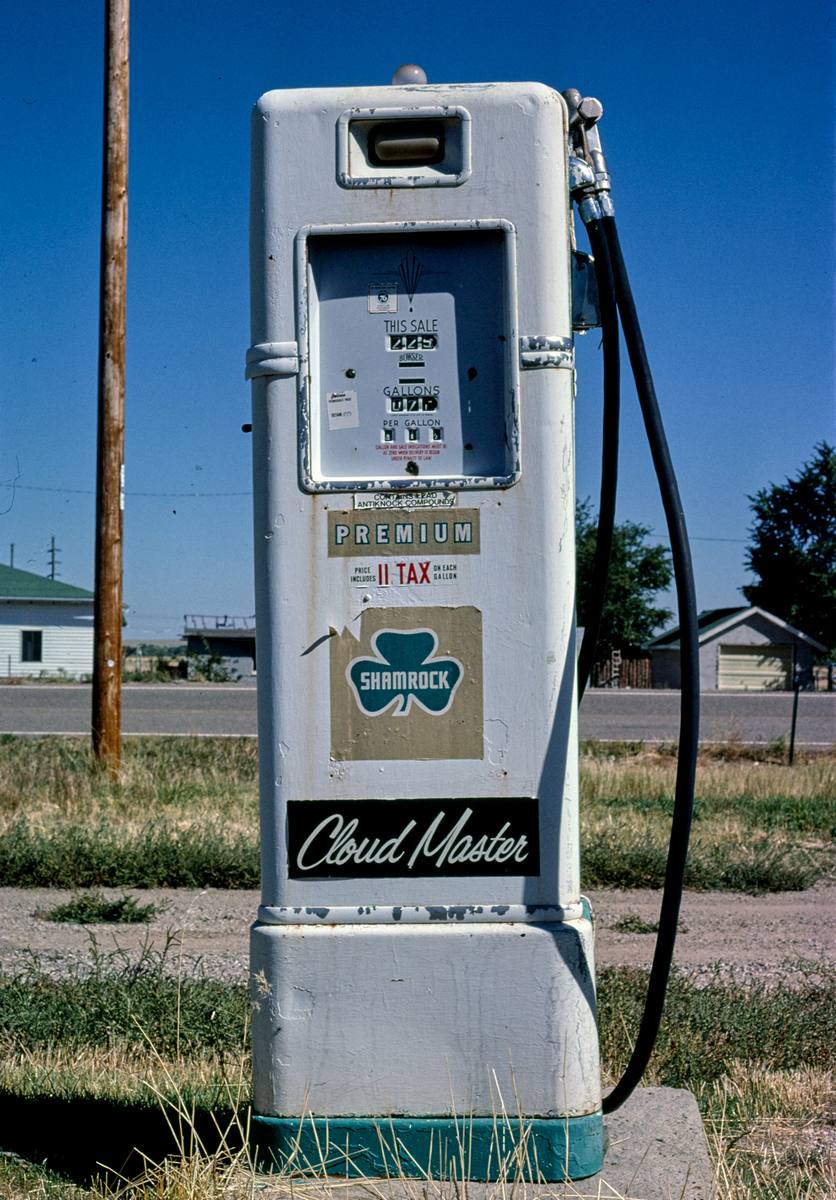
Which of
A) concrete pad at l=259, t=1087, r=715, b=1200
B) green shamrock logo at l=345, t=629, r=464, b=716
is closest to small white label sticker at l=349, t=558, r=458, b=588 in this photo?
green shamrock logo at l=345, t=629, r=464, b=716

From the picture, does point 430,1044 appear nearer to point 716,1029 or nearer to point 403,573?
point 403,573

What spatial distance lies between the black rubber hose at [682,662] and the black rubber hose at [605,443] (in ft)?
0.15

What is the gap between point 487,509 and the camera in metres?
3.11

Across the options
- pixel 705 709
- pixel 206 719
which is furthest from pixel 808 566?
pixel 206 719

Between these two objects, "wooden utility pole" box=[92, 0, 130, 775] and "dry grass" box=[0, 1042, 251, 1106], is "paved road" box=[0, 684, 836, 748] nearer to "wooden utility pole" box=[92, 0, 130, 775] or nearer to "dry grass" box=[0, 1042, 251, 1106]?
"wooden utility pole" box=[92, 0, 130, 775]

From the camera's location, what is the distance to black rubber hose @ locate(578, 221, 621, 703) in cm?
329

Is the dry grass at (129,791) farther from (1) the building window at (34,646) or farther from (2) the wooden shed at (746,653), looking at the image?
(2) the wooden shed at (746,653)

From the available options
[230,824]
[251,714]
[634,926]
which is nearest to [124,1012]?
[634,926]

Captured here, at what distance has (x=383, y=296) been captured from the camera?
3166 millimetres

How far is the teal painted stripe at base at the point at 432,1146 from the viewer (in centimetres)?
301

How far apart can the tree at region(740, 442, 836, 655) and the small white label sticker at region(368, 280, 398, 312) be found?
66000mm

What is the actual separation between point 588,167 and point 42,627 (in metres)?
48.6

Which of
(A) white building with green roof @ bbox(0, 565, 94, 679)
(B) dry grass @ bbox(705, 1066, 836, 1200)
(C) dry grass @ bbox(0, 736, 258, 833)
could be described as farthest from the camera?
(A) white building with green roof @ bbox(0, 565, 94, 679)

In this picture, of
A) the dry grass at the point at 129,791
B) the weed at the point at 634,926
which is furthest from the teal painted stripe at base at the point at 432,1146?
the dry grass at the point at 129,791
